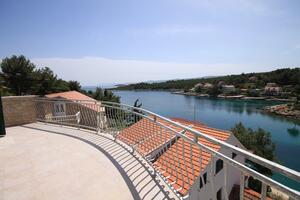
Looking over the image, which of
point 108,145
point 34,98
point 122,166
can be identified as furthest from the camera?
point 34,98

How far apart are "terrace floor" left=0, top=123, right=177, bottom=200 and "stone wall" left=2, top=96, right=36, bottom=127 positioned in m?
1.50

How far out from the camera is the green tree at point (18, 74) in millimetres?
22117

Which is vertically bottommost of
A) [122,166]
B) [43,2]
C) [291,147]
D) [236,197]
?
[291,147]

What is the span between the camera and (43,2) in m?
7.32

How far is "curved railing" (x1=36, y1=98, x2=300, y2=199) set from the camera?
3.83 feet

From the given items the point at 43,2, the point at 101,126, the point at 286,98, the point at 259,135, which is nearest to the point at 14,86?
the point at 43,2

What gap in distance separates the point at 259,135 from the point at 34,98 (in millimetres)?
21946

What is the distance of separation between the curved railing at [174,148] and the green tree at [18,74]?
19.9m

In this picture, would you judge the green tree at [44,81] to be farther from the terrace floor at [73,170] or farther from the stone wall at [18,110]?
the terrace floor at [73,170]

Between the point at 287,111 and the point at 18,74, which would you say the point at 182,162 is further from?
the point at 287,111

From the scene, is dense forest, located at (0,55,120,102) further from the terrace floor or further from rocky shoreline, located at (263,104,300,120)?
rocky shoreline, located at (263,104,300,120)

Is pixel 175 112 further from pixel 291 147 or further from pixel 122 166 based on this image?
pixel 122 166

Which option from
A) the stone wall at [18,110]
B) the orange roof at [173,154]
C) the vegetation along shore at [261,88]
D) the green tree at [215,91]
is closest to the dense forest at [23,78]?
the stone wall at [18,110]

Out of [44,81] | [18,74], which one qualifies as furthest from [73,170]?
[44,81]
